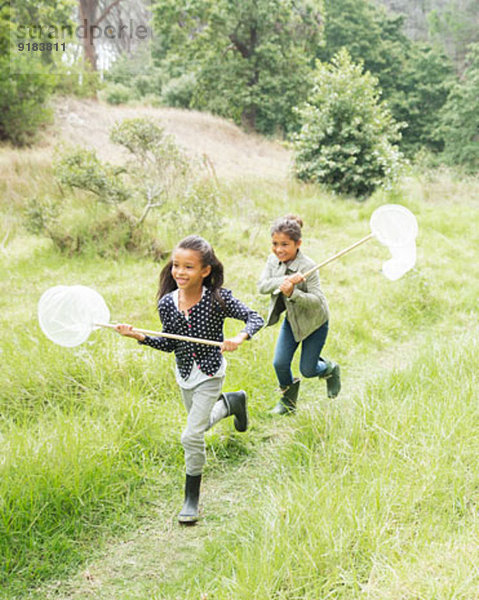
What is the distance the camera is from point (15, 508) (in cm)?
291

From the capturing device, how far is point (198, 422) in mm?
3023

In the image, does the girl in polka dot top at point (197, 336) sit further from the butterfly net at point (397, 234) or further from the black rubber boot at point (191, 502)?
the butterfly net at point (397, 234)

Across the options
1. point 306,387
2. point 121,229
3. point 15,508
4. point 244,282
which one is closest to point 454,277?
point 244,282

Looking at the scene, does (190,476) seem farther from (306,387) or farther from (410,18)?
(410,18)

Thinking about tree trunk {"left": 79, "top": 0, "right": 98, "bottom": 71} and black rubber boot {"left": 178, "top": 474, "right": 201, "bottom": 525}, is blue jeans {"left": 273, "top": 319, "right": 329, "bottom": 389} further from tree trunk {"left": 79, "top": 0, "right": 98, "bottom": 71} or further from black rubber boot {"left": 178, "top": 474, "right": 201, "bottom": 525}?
tree trunk {"left": 79, "top": 0, "right": 98, "bottom": 71}

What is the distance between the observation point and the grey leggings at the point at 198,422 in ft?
9.86

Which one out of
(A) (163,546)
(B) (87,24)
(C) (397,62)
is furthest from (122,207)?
(C) (397,62)

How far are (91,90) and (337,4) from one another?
19.9 metres

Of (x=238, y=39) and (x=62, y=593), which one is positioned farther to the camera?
(x=238, y=39)

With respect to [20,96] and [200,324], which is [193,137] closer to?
[20,96]

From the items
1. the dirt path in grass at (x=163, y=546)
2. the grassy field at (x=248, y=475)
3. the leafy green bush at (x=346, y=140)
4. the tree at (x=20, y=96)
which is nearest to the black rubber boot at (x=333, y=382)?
the grassy field at (x=248, y=475)

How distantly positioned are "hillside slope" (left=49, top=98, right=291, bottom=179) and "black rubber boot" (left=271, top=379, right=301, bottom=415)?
401 inches

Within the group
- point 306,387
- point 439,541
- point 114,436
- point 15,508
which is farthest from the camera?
point 306,387

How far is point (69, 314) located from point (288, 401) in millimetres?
2030
